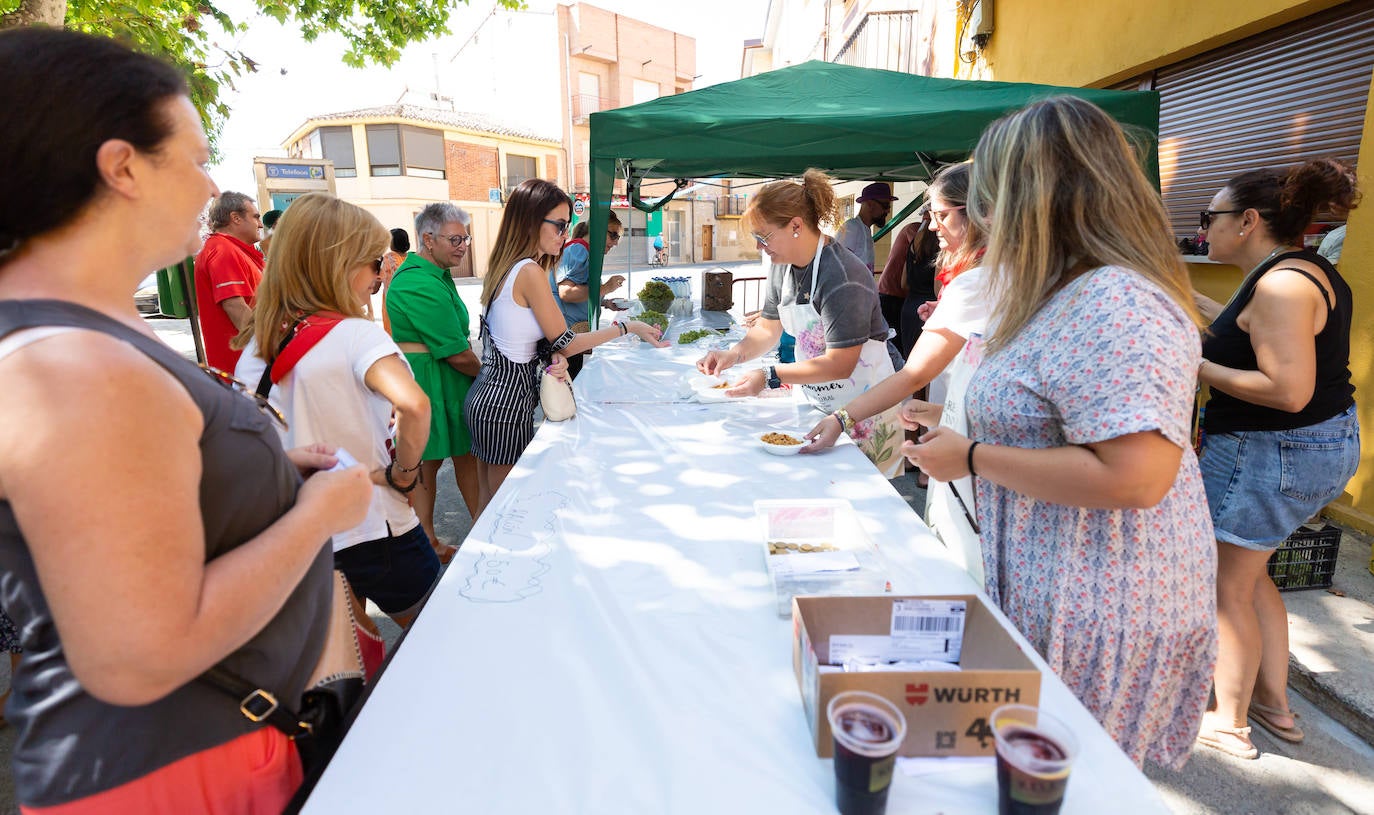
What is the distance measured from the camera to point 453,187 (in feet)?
91.8

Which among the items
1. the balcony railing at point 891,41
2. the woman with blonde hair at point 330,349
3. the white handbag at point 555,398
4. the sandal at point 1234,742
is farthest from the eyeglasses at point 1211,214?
the balcony railing at point 891,41

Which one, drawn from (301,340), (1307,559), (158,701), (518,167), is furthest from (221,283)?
(518,167)

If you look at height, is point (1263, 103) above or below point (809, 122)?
above

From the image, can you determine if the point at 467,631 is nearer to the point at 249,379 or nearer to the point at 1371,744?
the point at 249,379

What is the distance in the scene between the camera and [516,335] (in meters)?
2.82

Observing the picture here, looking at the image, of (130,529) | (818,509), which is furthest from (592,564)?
(130,529)

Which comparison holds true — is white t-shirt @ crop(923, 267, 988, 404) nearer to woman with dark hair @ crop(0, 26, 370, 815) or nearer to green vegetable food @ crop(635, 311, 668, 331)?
woman with dark hair @ crop(0, 26, 370, 815)

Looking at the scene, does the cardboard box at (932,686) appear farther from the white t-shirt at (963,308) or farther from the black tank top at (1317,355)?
the black tank top at (1317,355)

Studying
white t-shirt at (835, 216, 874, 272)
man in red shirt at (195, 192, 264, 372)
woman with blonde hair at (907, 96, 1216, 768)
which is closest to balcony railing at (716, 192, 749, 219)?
white t-shirt at (835, 216, 874, 272)

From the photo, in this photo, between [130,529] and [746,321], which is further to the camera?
[746,321]

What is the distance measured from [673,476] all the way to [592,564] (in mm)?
625

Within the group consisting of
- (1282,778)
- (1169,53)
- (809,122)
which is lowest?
(1282,778)

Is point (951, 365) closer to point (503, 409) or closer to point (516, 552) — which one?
point (516, 552)

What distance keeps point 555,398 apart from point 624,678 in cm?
166
